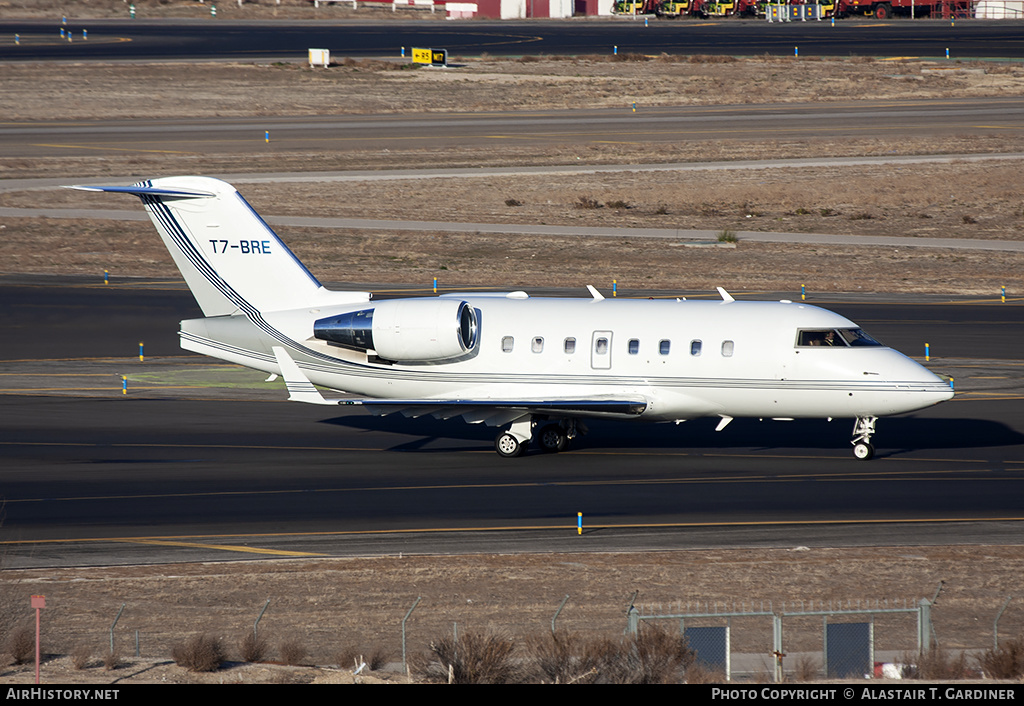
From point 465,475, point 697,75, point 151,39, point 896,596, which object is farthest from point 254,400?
point 151,39

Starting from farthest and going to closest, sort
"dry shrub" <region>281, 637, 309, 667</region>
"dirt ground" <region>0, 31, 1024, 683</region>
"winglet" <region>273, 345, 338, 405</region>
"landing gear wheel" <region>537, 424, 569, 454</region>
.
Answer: "landing gear wheel" <region>537, 424, 569, 454</region>
"winglet" <region>273, 345, 338, 405</region>
"dirt ground" <region>0, 31, 1024, 683</region>
"dry shrub" <region>281, 637, 309, 667</region>

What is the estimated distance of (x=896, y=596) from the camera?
20.0 metres

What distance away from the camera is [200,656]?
15.7 meters

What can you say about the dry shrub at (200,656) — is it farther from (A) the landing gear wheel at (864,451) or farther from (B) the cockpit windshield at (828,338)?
(A) the landing gear wheel at (864,451)

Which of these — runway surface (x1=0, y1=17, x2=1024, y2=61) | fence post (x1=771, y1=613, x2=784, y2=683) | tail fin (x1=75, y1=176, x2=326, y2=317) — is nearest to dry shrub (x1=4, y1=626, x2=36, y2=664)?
fence post (x1=771, y1=613, x2=784, y2=683)

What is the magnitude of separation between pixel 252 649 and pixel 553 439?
558 inches

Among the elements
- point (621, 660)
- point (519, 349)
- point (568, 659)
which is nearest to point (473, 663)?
point (568, 659)

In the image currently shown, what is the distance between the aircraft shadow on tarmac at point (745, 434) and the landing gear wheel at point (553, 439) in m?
0.47

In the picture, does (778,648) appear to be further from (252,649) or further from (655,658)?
(252,649)

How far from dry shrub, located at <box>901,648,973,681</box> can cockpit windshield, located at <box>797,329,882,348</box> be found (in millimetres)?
12169

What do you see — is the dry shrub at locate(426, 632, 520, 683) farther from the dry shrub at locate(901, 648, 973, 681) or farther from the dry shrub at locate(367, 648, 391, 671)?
the dry shrub at locate(901, 648, 973, 681)

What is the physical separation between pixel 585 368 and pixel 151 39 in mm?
94136

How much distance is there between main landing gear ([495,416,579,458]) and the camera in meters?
29.1

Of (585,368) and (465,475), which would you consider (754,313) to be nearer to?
(585,368)
